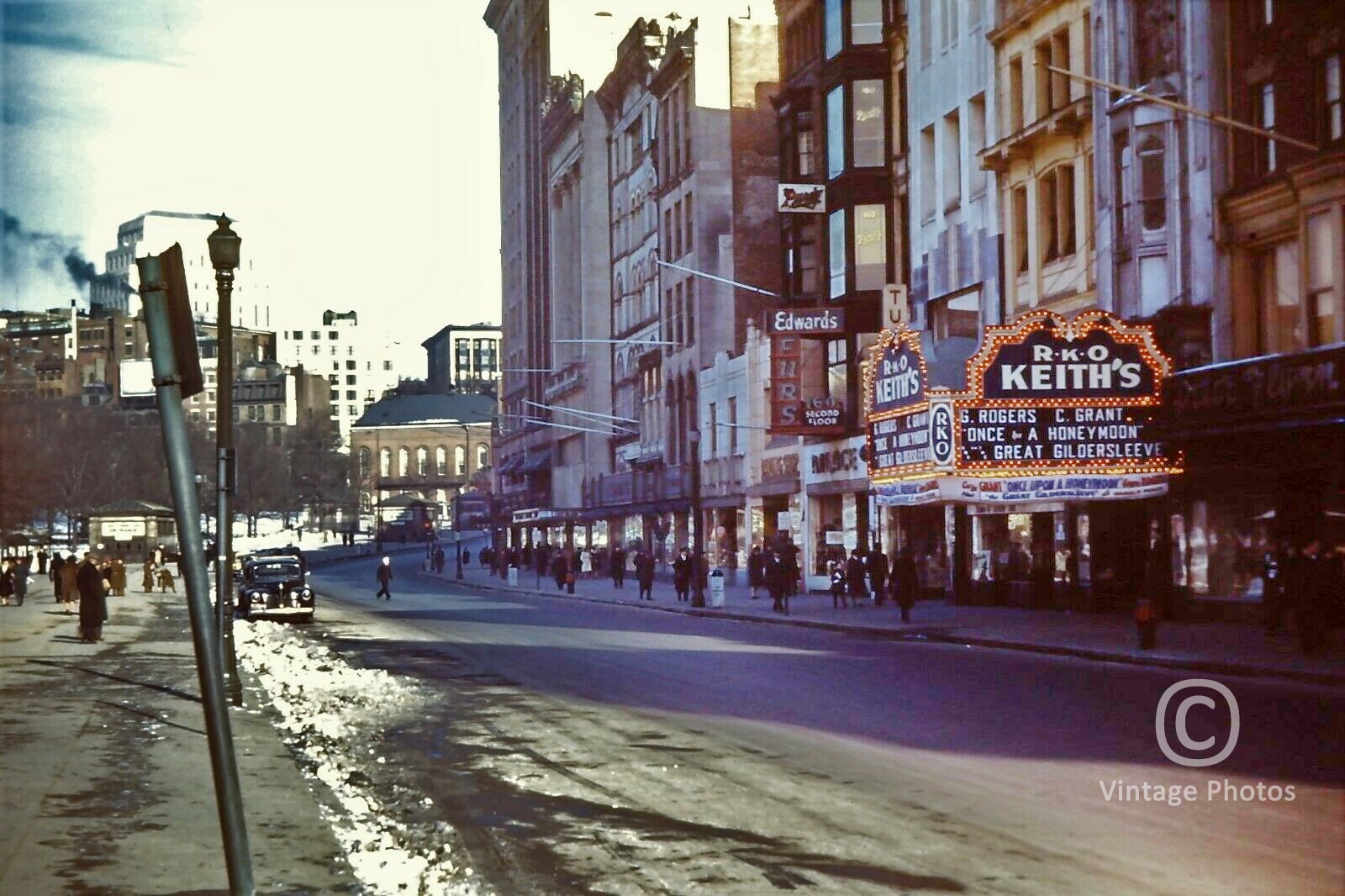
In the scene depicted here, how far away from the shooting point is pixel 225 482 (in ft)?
71.9

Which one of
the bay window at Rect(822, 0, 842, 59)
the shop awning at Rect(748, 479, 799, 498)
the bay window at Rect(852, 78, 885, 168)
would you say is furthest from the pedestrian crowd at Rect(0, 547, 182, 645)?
the bay window at Rect(822, 0, 842, 59)

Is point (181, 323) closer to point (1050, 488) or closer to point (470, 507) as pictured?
Result: point (1050, 488)

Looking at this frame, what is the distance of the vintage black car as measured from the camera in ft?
170

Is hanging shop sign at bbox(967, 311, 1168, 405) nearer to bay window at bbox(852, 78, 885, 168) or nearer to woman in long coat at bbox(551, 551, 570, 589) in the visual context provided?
bay window at bbox(852, 78, 885, 168)

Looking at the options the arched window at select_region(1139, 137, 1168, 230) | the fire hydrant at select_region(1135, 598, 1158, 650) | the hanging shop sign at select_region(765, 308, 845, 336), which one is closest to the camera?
the fire hydrant at select_region(1135, 598, 1158, 650)

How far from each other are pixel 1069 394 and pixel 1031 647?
677 centimetres

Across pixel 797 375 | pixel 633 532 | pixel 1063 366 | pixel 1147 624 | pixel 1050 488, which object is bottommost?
pixel 1147 624

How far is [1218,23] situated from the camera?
34.9 metres

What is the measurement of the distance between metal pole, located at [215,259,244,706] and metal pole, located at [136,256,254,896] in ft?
44.7

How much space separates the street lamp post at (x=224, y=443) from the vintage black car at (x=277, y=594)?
2715 centimetres

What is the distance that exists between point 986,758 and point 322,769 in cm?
591

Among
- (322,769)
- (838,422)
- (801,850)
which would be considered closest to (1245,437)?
(322,769)

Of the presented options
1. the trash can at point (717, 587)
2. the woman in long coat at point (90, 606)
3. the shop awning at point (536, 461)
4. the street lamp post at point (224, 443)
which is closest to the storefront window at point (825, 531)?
the trash can at point (717, 587)

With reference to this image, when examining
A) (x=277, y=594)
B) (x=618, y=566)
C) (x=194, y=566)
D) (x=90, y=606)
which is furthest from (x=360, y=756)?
(x=618, y=566)
